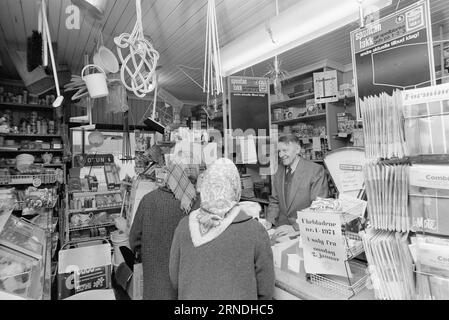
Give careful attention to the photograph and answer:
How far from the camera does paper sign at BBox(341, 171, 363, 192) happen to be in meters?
1.76

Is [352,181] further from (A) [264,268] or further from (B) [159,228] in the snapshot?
(B) [159,228]

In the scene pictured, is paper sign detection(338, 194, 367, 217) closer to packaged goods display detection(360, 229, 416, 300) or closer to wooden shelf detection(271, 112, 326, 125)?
packaged goods display detection(360, 229, 416, 300)

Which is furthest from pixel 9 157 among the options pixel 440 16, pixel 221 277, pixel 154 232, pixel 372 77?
pixel 440 16

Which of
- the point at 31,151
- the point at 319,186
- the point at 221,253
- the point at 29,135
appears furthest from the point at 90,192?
the point at 221,253

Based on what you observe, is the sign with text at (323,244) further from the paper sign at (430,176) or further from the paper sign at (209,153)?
the paper sign at (209,153)

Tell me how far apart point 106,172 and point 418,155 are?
14.4ft

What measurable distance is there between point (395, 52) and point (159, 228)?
5.80 feet

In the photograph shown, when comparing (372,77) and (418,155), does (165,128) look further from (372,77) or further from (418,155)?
(418,155)

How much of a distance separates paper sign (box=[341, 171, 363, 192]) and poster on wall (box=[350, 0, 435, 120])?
497 millimetres

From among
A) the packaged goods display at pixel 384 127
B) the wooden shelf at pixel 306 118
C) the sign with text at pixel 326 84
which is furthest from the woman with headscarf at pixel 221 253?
the wooden shelf at pixel 306 118

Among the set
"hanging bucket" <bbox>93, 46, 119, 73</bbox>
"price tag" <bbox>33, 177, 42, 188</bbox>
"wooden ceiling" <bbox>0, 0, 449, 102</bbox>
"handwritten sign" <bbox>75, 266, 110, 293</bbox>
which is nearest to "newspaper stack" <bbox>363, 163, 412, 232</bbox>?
"wooden ceiling" <bbox>0, 0, 449, 102</bbox>

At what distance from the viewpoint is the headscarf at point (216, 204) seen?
1.25 meters
